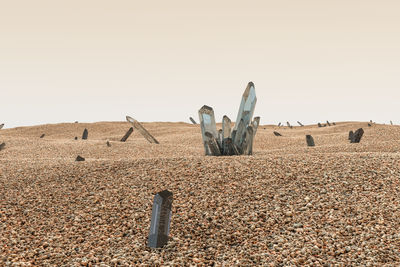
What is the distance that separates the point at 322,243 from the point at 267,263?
2.18 feet

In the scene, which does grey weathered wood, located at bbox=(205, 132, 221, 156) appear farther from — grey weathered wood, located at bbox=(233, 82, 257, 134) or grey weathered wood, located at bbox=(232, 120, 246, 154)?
grey weathered wood, located at bbox=(233, 82, 257, 134)

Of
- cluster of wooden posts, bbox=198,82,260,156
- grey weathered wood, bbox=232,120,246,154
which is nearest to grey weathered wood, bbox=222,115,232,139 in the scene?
cluster of wooden posts, bbox=198,82,260,156

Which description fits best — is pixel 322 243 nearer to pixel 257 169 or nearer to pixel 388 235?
pixel 388 235

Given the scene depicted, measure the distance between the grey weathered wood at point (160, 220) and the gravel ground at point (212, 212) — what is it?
101 mm

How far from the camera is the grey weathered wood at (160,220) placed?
4.11 metres

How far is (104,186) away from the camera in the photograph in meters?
5.93

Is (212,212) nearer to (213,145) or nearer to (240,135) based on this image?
(213,145)

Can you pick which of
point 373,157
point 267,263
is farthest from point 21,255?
point 373,157

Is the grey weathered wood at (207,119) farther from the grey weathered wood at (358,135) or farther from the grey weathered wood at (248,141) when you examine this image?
the grey weathered wood at (358,135)

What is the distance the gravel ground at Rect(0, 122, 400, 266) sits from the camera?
4.02m

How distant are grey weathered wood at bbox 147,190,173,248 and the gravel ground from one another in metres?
0.10

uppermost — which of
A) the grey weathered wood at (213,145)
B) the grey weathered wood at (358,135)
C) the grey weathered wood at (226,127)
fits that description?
the grey weathered wood at (358,135)

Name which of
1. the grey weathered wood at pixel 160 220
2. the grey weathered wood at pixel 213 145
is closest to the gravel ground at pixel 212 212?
the grey weathered wood at pixel 160 220

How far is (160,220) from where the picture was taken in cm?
416
